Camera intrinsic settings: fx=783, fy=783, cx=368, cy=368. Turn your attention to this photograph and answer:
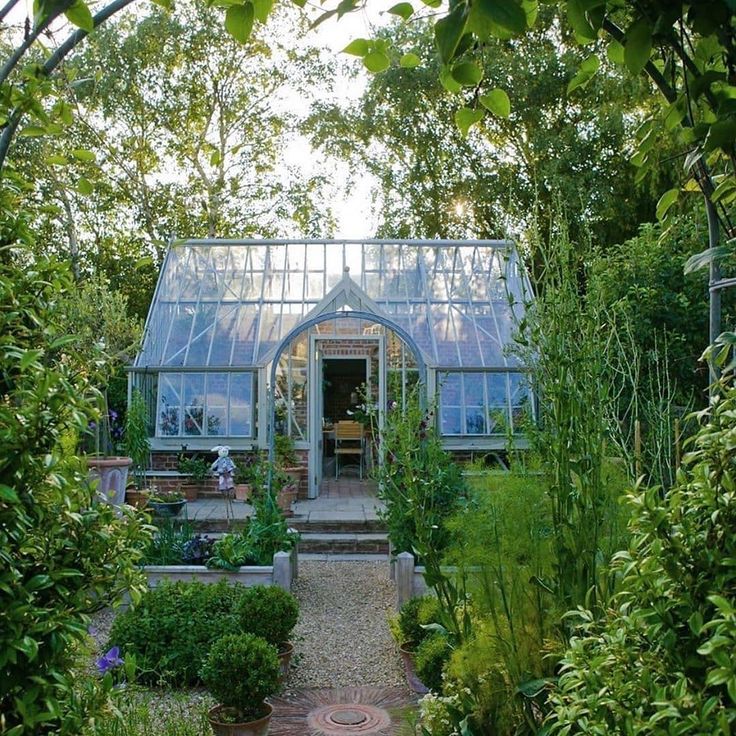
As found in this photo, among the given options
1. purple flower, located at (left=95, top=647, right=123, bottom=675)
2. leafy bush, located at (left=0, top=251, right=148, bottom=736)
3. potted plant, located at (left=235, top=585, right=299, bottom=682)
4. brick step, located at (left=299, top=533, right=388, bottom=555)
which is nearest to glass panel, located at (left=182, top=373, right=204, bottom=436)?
brick step, located at (left=299, top=533, right=388, bottom=555)

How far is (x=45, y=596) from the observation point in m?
1.81

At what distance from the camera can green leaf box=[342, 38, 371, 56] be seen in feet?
5.24

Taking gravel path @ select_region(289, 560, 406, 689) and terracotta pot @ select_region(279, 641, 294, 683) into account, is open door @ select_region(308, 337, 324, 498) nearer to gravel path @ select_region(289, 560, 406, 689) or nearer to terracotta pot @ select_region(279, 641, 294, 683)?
gravel path @ select_region(289, 560, 406, 689)

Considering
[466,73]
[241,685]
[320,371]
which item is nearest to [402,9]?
[466,73]

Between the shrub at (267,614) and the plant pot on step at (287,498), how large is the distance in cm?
468

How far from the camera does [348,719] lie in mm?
4457

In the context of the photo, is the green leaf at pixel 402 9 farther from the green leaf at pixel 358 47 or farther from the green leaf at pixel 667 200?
the green leaf at pixel 667 200

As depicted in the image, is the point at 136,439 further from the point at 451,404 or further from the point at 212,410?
the point at 451,404

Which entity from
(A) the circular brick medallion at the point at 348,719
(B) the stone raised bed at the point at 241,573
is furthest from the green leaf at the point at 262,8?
(B) the stone raised bed at the point at 241,573

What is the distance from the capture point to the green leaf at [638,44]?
4.45 feet

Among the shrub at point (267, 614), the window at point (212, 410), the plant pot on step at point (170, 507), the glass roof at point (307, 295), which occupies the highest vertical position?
the glass roof at point (307, 295)

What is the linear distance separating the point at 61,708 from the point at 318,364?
412 inches

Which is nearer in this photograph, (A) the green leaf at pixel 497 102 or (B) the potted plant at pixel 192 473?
(A) the green leaf at pixel 497 102

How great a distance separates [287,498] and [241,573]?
3.65 metres
